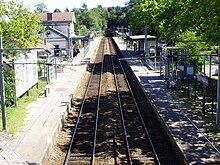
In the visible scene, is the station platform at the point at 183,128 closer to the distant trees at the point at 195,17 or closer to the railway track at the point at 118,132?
the railway track at the point at 118,132

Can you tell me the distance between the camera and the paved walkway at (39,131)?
13.4m

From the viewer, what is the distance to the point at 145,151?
587 inches

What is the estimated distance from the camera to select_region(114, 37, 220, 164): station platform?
43.8ft

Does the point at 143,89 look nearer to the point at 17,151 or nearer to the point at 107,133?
the point at 107,133

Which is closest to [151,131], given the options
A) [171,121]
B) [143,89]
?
[171,121]

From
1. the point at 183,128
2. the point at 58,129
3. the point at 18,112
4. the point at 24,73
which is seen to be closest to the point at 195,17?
the point at 183,128

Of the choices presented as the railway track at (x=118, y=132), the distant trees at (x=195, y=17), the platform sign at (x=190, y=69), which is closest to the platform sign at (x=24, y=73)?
the railway track at (x=118, y=132)

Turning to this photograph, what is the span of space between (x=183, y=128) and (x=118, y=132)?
2812 mm

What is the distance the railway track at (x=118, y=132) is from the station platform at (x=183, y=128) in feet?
1.55

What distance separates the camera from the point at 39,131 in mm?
16719

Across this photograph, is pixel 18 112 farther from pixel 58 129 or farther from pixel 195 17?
pixel 195 17

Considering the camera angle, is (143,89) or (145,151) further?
(143,89)

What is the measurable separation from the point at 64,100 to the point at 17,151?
9.35 metres

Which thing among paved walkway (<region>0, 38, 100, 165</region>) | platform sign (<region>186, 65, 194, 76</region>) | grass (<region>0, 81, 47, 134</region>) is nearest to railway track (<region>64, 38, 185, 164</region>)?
paved walkway (<region>0, 38, 100, 165</region>)
